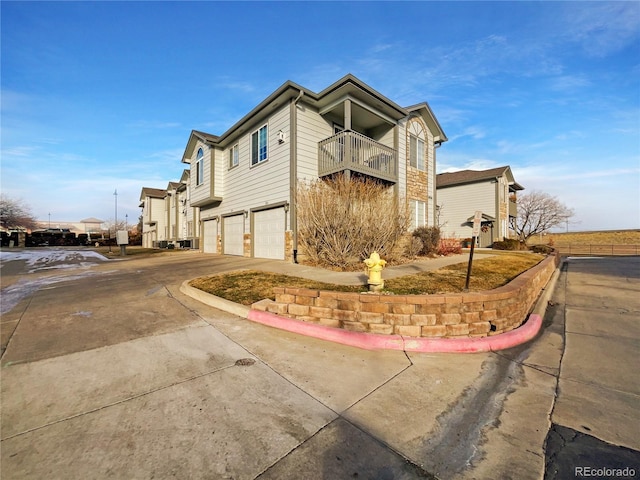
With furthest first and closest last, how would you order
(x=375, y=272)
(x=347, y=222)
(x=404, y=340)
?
(x=347, y=222)
(x=375, y=272)
(x=404, y=340)

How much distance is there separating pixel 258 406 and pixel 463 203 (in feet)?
85.3

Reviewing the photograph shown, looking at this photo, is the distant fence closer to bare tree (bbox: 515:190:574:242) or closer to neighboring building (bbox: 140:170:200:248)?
bare tree (bbox: 515:190:574:242)

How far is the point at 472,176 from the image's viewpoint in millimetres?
24234

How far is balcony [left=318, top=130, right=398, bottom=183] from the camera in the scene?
10.9 m

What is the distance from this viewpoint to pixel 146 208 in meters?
33.8

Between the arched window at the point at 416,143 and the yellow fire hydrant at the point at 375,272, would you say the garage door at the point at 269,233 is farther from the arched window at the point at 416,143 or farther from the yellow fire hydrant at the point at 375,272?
the arched window at the point at 416,143

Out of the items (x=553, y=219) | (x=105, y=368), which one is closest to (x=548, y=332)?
(x=105, y=368)

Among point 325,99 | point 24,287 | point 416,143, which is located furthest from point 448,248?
point 24,287

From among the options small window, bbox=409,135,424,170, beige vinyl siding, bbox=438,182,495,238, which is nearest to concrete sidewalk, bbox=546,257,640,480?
small window, bbox=409,135,424,170

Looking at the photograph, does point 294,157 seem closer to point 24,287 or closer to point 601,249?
point 24,287

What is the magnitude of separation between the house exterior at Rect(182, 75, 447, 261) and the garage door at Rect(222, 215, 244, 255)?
0.18ft

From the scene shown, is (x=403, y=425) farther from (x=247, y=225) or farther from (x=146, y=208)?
(x=146, y=208)

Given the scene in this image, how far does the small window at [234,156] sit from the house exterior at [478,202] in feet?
53.5

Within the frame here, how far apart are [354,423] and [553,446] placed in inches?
62.1
